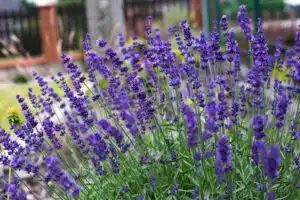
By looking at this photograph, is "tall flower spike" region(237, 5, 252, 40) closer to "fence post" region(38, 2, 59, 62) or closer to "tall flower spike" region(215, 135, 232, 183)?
"tall flower spike" region(215, 135, 232, 183)

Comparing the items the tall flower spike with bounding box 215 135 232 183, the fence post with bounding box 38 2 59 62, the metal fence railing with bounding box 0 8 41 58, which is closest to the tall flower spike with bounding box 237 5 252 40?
the tall flower spike with bounding box 215 135 232 183

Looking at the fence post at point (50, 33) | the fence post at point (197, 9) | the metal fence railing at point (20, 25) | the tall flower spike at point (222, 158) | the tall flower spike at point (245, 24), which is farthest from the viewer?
the metal fence railing at point (20, 25)

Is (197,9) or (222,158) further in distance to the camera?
(197,9)

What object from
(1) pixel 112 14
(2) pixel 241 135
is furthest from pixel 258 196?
(1) pixel 112 14

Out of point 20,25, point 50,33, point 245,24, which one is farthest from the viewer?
point 20,25

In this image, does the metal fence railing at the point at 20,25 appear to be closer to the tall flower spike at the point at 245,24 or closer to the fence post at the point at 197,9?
the fence post at the point at 197,9

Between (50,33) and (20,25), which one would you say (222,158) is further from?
(20,25)

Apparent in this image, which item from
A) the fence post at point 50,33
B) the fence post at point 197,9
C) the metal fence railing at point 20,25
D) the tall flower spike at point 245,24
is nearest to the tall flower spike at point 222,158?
the tall flower spike at point 245,24

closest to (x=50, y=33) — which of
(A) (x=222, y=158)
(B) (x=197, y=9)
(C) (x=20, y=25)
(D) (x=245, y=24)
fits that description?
(C) (x=20, y=25)

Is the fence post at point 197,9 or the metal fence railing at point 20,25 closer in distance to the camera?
the fence post at point 197,9

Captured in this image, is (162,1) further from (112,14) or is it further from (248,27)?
(248,27)

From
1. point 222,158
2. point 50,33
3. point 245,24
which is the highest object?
point 245,24

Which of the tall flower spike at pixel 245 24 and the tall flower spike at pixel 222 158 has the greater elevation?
the tall flower spike at pixel 245 24

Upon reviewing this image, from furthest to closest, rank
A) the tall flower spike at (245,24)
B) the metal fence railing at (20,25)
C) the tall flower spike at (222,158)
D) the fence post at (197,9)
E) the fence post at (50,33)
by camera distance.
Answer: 1. the metal fence railing at (20,25)
2. the fence post at (197,9)
3. the fence post at (50,33)
4. the tall flower spike at (245,24)
5. the tall flower spike at (222,158)
